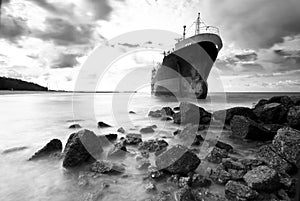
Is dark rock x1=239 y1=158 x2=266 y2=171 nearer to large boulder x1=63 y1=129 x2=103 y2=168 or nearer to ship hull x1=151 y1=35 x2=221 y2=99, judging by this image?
large boulder x1=63 y1=129 x2=103 y2=168

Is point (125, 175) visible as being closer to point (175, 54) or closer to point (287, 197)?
point (287, 197)

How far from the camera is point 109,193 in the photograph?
237cm

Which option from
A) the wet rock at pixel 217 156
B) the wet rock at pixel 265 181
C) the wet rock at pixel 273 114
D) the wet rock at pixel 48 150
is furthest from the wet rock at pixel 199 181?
the wet rock at pixel 273 114

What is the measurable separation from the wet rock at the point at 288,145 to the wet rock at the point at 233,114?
3.51 meters

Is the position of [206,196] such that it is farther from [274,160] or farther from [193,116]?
[193,116]

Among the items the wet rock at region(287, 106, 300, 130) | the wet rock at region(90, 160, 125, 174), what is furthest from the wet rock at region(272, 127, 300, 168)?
the wet rock at region(287, 106, 300, 130)

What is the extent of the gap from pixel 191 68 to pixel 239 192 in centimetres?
2186

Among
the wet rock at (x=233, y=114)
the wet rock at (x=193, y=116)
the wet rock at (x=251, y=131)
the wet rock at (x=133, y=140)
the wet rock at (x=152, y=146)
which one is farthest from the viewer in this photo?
the wet rock at (x=193, y=116)

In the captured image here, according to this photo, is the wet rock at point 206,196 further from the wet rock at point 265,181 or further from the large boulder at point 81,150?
the large boulder at point 81,150

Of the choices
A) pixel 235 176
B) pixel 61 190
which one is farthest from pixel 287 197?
pixel 61 190

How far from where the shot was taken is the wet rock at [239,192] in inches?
82.2

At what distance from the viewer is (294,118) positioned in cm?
542

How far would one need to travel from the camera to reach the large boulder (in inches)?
123

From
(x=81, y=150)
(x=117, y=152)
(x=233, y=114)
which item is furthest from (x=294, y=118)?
(x=81, y=150)
